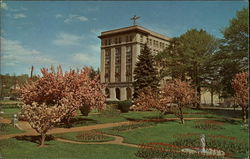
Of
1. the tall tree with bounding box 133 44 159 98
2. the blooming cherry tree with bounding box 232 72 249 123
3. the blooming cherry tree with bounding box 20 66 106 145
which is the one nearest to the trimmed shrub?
the tall tree with bounding box 133 44 159 98

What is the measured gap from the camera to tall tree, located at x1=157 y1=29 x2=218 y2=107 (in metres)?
33.7

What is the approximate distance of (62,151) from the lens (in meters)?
10.3

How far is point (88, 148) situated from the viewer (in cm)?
1098

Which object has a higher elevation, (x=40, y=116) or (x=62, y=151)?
(x=40, y=116)

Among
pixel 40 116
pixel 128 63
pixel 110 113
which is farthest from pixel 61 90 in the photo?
pixel 128 63

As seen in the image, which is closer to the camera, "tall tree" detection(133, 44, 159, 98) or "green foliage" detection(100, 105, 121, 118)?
"green foliage" detection(100, 105, 121, 118)

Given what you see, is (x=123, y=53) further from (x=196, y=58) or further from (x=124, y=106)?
(x=124, y=106)

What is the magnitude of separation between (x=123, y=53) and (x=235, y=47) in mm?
29085

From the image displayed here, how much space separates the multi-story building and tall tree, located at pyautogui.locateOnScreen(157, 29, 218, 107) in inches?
568

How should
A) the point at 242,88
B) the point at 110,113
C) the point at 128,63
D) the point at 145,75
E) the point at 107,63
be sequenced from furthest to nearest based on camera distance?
the point at 107,63
the point at 128,63
the point at 145,75
the point at 110,113
the point at 242,88

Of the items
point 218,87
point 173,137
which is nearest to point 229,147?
point 173,137

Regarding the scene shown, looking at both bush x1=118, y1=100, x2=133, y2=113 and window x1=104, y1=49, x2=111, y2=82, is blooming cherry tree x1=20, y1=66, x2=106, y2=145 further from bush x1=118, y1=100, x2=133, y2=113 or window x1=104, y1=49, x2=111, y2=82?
window x1=104, y1=49, x2=111, y2=82

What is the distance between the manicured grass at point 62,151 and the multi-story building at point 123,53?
4021 cm

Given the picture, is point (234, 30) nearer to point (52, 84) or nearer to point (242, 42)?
point (242, 42)
